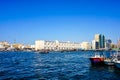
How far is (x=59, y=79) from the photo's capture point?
41.4 m

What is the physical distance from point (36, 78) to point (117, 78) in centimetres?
1603

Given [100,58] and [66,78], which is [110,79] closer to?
[66,78]

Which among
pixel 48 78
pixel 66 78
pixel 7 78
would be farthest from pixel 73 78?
pixel 7 78

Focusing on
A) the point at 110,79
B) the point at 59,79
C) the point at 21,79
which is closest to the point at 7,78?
the point at 21,79

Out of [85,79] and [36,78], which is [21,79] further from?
[85,79]

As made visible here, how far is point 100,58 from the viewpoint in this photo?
63344 millimetres

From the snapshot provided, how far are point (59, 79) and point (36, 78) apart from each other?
4.64 m

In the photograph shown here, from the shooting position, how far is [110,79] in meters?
42.3

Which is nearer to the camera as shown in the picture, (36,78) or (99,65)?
(36,78)

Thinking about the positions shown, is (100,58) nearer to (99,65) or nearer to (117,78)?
(99,65)

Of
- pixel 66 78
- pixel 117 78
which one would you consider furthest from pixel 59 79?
pixel 117 78

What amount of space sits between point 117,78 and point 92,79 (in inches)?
208

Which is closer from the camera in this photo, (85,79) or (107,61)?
(85,79)

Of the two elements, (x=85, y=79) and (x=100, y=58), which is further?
(x=100, y=58)
